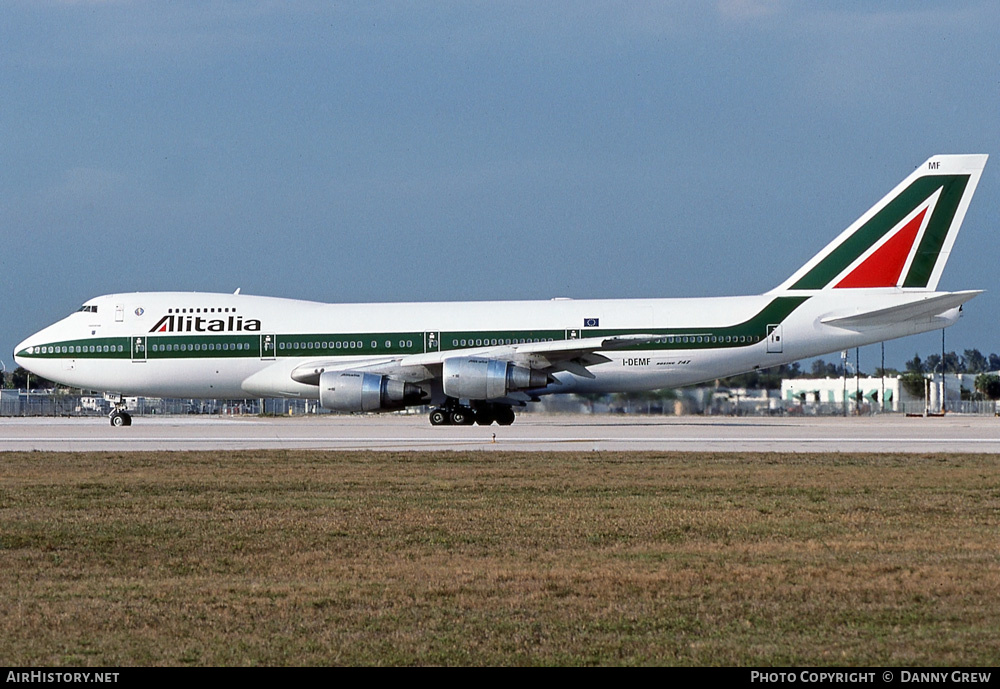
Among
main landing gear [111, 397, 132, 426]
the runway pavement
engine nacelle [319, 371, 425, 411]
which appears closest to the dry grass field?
the runway pavement

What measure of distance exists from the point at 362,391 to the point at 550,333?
6131 millimetres

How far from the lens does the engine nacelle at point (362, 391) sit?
33844 mm

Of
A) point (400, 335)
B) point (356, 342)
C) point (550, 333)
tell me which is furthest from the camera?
point (356, 342)

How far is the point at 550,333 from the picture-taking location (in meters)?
35.9

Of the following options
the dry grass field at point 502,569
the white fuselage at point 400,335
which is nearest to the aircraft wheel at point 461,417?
→ the white fuselage at point 400,335

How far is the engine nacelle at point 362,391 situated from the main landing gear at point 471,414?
2.26 m

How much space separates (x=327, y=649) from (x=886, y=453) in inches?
662

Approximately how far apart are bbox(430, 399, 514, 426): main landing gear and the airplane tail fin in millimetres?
9670

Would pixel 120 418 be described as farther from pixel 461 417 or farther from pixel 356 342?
pixel 461 417

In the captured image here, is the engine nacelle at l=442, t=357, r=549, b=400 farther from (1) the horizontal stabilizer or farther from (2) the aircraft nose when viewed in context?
(2) the aircraft nose

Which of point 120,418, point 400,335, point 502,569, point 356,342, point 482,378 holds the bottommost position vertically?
point 502,569

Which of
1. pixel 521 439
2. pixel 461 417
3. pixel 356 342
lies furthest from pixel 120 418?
pixel 521 439

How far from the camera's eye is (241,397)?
38.4 metres

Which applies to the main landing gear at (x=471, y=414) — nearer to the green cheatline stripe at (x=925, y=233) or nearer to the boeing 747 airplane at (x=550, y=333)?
the boeing 747 airplane at (x=550, y=333)
